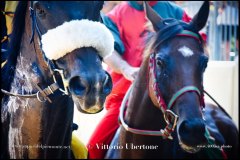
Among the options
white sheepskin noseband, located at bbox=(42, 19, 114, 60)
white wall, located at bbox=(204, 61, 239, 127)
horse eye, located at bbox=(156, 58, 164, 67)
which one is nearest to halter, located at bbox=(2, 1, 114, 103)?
white sheepskin noseband, located at bbox=(42, 19, 114, 60)

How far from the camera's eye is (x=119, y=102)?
0.94 m

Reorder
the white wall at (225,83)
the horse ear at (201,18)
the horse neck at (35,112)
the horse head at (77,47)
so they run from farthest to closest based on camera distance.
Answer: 1. the white wall at (225,83)
2. the horse ear at (201,18)
3. the horse neck at (35,112)
4. the horse head at (77,47)

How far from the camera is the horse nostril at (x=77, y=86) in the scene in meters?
0.59

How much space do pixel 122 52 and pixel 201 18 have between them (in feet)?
0.69

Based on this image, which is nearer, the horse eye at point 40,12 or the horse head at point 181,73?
the horse eye at point 40,12

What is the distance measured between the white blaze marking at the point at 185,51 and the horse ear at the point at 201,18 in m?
0.06

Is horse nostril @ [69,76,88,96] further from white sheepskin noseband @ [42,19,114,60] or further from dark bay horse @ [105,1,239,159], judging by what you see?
dark bay horse @ [105,1,239,159]

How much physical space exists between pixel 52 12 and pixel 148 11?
0.84 feet

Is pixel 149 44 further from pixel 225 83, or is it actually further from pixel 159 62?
pixel 225 83

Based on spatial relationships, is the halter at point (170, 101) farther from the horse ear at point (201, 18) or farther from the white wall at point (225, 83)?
the white wall at point (225, 83)

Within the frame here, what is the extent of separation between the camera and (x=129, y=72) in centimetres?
90

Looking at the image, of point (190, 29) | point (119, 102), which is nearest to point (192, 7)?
point (190, 29)

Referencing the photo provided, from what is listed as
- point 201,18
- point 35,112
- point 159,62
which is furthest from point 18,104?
point 201,18

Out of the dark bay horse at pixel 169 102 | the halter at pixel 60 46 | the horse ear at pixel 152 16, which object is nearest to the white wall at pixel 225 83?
the dark bay horse at pixel 169 102
